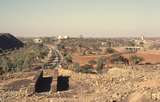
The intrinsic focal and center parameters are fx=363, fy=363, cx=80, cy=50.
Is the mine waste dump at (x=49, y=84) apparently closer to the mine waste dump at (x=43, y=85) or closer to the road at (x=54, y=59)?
the mine waste dump at (x=43, y=85)

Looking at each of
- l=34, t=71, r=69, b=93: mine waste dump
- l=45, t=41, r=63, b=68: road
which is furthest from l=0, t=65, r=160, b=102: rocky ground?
l=45, t=41, r=63, b=68: road

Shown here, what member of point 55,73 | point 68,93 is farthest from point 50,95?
point 55,73

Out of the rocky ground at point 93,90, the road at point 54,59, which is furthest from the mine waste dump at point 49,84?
the road at point 54,59

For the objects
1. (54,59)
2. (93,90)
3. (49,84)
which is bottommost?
(54,59)

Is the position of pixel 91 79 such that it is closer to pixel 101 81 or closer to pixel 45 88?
pixel 101 81

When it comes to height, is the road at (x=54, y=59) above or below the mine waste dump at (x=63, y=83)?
below

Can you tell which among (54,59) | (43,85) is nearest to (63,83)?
(43,85)

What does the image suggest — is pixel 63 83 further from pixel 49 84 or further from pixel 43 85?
pixel 43 85

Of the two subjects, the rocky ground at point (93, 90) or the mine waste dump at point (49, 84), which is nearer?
the rocky ground at point (93, 90)
